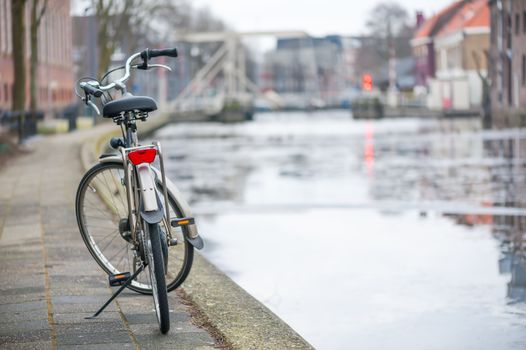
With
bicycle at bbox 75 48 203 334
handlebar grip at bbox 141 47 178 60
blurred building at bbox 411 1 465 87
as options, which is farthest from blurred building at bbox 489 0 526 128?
handlebar grip at bbox 141 47 178 60

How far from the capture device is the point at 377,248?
10398 millimetres

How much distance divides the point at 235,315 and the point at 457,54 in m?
86.9

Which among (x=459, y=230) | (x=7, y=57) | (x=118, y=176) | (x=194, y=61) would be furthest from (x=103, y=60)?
(x=194, y=61)

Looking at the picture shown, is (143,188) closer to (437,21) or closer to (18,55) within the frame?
(18,55)

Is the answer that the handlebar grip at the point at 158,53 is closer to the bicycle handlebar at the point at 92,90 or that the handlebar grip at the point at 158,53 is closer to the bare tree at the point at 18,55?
the bicycle handlebar at the point at 92,90

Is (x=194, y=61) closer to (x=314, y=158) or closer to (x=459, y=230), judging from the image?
(x=314, y=158)

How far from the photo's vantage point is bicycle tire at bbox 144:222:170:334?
5625 mm

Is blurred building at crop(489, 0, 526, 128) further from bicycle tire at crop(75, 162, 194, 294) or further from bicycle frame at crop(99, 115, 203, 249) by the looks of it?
bicycle frame at crop(99, 115, 203, 249)

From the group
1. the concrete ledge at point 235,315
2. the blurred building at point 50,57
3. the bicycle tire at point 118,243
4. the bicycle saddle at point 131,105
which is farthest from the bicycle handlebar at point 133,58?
the blurred building at point 50,57

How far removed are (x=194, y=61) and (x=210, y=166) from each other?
102m

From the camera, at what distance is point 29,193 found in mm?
14406

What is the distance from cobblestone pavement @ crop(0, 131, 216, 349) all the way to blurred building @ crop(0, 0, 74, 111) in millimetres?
31060

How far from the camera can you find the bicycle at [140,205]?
5.84 m

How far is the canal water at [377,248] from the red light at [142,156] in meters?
1.40
